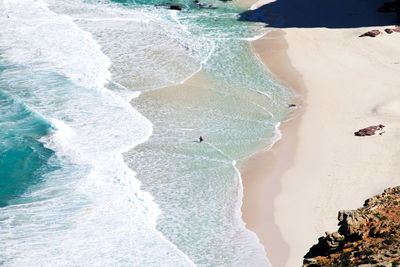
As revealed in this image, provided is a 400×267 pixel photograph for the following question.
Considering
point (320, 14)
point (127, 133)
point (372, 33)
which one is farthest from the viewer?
point (320, 14)

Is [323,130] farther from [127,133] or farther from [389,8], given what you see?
[389,8]

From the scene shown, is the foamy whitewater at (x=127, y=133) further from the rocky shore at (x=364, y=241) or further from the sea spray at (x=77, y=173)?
the rocky shore at (x=364, y=241)

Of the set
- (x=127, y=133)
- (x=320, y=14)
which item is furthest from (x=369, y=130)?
(x=320, y=14)

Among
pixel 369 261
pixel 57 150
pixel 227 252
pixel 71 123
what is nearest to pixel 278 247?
pixel 227 252

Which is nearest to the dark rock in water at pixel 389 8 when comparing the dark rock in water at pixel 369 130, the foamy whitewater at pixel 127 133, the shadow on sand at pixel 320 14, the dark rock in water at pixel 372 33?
the shadow on sand at pixel 320 14

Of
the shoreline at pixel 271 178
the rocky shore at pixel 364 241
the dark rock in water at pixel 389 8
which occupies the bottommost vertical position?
the shoreline at pixel 271 178

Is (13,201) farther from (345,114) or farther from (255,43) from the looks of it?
(255,43)
